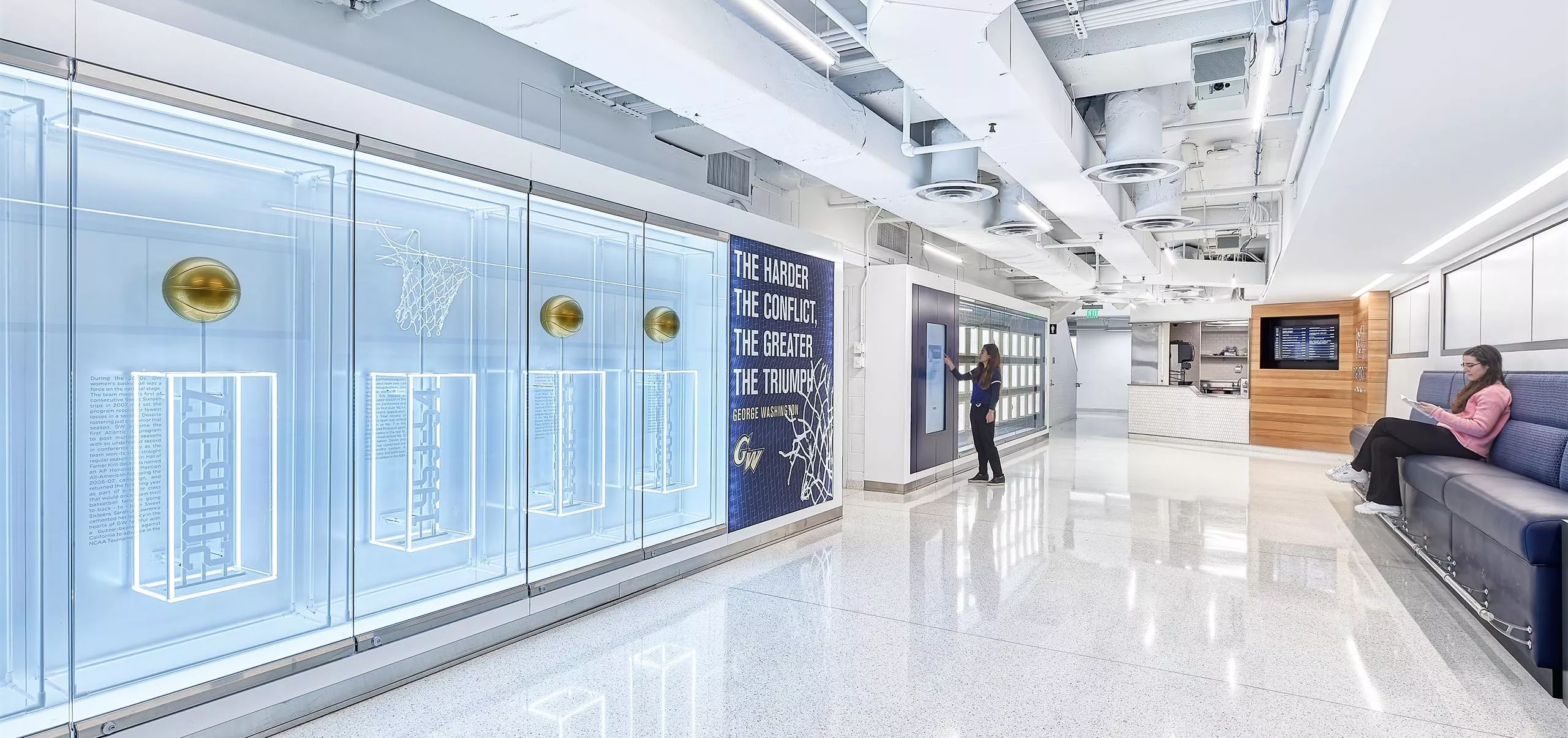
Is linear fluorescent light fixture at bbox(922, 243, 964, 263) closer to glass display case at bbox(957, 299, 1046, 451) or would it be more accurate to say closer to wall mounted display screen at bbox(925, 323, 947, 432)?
glass display case at bbox(957, 299, 1046, 451)

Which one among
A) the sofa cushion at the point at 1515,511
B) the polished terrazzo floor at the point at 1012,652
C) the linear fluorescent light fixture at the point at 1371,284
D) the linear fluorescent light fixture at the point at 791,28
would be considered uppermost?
the linear fluorescent light fixture at the point at 791,28

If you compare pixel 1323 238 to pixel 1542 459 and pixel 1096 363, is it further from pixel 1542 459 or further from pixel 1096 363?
pixel 1096 363

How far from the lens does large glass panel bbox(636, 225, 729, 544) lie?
4789mm

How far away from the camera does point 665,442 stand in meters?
4.98

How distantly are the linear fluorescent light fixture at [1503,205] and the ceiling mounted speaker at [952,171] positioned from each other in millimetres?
3133

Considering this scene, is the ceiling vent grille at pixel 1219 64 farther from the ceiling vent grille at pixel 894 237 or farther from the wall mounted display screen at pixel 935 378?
the ceiling vent grille at pixel 894 237

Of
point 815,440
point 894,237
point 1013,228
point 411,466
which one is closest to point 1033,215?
point 1013,228

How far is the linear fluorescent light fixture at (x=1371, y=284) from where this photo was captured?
364 inches

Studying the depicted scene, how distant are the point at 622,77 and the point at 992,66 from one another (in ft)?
5.47

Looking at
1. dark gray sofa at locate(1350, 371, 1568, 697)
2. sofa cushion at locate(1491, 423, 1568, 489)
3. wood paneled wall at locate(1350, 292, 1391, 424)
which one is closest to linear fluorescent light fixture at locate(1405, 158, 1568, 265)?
dark gray sofa at locate(1350, 371, 1568, 697)

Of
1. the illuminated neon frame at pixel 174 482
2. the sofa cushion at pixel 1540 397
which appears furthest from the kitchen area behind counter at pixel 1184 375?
the illuminated neon frame at pixel 174 482

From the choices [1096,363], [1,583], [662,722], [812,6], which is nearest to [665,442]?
[662,722]

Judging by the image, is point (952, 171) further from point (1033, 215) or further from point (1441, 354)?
point (1441, 354)

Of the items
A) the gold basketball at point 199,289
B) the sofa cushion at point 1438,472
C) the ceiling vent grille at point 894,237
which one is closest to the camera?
the gold basketball at point 199,289
